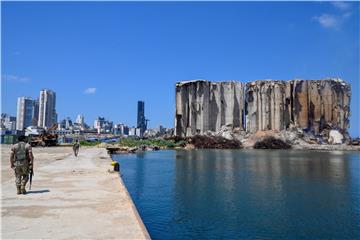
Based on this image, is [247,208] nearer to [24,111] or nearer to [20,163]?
[20,163]

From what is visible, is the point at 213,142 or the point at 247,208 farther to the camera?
the point at 213,142

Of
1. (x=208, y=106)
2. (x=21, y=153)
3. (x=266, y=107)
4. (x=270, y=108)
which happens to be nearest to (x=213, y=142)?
(x=208, y=106)

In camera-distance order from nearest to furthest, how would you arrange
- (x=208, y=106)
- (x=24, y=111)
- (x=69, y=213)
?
(x=69, y=213)
(x=208, y=106)
(x=24, y=111)

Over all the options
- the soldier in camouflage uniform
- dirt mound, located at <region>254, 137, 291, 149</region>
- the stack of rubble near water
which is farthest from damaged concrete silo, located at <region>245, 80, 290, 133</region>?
the soldier in camouflage uniform

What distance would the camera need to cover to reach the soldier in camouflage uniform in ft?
41.6

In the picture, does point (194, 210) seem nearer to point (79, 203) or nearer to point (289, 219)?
point (289, 219)

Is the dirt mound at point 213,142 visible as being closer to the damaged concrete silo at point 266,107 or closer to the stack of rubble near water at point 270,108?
the stack of rubble near water at point 270,108

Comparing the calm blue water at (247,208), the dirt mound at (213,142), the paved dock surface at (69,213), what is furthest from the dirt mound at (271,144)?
the paved dock surface at (69,213)

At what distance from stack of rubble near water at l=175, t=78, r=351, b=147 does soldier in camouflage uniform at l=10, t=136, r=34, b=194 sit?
10302cm

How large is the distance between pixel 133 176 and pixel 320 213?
18.1m

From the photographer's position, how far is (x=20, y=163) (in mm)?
12711

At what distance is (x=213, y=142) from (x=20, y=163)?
313 feet

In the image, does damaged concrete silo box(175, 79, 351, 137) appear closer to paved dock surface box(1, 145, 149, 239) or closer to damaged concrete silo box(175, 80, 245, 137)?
damaged concrete silo box(175, 80, 245, 137)

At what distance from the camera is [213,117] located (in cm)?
12369
